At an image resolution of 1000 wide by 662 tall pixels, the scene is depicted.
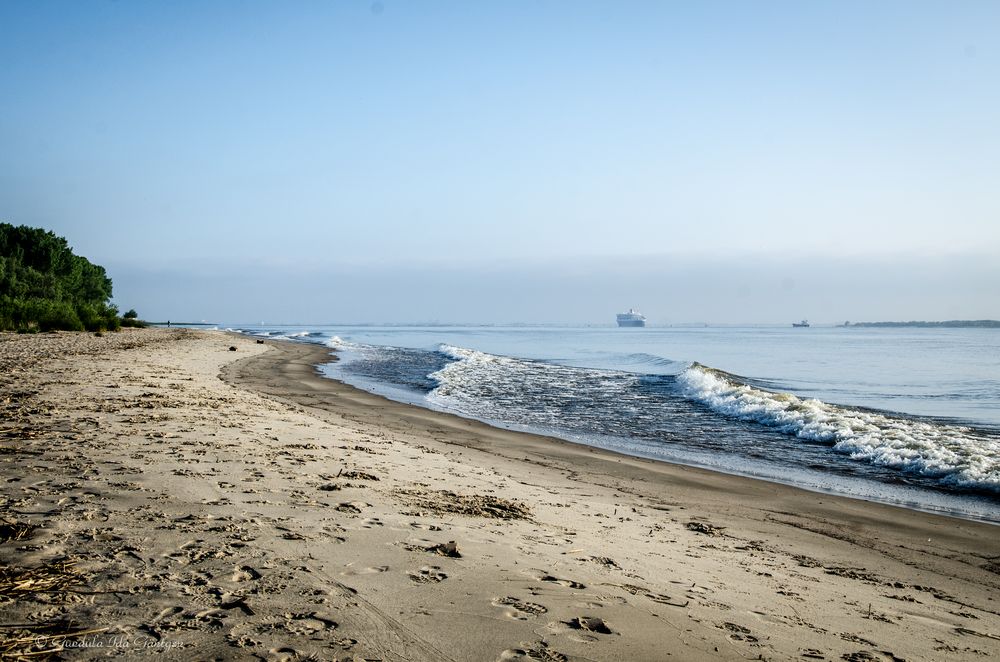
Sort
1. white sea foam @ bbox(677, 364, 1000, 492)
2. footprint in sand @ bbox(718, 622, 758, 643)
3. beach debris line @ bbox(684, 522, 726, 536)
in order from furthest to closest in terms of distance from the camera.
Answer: white sea foam @ bbox(677, 364, 1000, 492) → beach debris line @ bbox(684, 522, 726, 536) → footprint in sand @ bbox(718, 622, 758, 643)

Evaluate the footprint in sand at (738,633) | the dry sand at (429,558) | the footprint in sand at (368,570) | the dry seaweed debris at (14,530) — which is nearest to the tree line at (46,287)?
the dry sand at (429,558)

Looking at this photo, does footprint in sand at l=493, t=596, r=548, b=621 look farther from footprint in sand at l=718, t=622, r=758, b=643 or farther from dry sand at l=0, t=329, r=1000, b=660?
footprint in sand at l=718, t=622, r=758, b=643

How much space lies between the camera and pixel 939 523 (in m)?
7.78

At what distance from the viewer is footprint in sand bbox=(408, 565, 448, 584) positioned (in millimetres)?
4129

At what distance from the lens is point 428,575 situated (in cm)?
422

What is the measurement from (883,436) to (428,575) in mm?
12687

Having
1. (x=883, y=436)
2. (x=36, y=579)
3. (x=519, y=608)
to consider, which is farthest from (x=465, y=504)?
(x=883, y=436)

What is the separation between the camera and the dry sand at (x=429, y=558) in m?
3.34

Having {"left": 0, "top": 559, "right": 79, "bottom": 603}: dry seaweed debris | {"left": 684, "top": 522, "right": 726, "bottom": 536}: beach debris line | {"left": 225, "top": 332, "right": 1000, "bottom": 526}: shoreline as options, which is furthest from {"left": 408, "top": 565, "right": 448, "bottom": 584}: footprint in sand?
{"left": 225, "top": 332, "right": 1000, "bottom": 526}: shoreline

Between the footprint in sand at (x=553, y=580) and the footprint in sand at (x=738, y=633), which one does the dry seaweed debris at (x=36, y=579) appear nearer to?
the footprint in sand at (x=553, y=580)

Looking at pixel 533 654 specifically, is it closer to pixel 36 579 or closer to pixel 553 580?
pixel 553 580

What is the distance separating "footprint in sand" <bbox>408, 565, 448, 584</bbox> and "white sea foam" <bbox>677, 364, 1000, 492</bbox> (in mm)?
9826

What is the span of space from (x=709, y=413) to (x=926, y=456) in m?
7.06

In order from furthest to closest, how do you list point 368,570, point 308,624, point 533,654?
point 368,570, point 308,624, point 533,654
